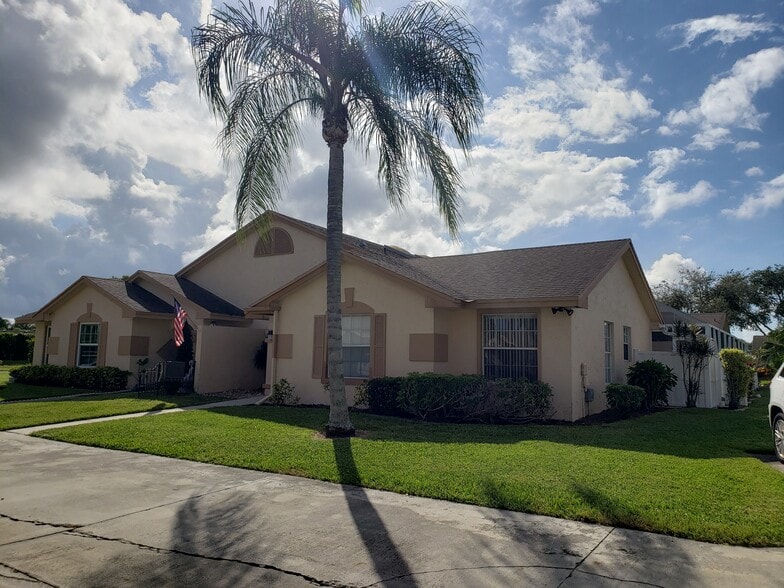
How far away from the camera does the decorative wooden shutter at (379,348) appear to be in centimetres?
1474

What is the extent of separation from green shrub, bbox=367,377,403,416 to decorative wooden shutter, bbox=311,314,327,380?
2084mm

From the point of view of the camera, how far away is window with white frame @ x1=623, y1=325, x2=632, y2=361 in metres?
17.3

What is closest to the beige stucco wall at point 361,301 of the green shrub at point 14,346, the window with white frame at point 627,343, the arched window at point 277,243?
the arched window at point 277,243

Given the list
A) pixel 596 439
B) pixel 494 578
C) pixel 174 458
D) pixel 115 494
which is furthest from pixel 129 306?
pixel 494 578

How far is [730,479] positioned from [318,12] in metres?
10.1

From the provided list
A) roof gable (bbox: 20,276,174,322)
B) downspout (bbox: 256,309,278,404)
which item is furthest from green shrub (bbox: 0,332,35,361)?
downspout (bbox: 256,309,278,404)

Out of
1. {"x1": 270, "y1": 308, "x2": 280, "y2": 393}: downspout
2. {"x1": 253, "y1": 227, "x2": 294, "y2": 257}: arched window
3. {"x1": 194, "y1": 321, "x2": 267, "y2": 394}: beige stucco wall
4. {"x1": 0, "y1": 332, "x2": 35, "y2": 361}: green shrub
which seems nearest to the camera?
{"x1": 270, "y1": 308, "x2": 280, "y2": 393}: downspout

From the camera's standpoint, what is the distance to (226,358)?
2008 cm

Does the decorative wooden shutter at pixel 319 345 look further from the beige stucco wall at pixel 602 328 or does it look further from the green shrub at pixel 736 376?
the green shrub at pixel 736 376

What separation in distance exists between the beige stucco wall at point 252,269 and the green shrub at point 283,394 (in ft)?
18.9

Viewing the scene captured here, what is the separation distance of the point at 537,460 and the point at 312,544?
4319 millimetres

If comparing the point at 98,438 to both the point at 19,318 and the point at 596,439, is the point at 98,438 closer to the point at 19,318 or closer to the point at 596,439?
the point at 596,439

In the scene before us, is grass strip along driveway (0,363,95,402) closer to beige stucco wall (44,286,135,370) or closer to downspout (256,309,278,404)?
beige stucco wall (44,286,135,370)

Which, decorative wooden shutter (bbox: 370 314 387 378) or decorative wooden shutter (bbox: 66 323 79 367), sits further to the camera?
decorative wooden shutter (bbox: 66 323 79 367)
